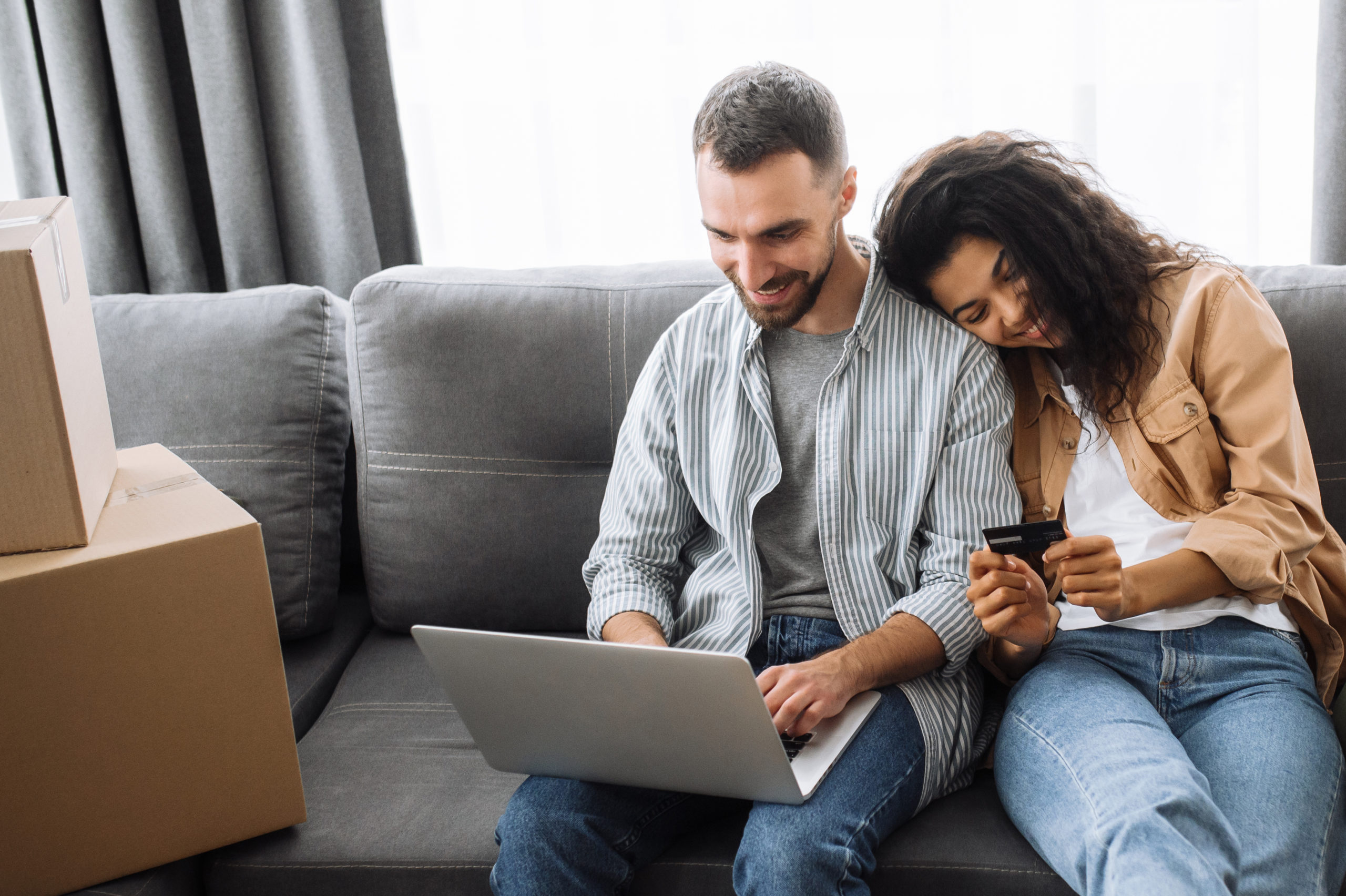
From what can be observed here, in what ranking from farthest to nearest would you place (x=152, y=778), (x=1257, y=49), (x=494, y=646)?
1. (x=1257, y=49)
2. (x=152, y=778)
3. (x=494, y=646)

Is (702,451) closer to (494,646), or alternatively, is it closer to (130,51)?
(494,646)

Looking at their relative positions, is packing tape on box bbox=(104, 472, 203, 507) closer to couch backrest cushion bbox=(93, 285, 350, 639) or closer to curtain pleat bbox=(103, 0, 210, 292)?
couch backrest cushion bbox=(93, 285, 350, 639)

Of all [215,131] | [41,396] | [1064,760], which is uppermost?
[215,131]

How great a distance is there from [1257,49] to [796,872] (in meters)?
1.72

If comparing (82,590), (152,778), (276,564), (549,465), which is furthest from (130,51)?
(152,778)

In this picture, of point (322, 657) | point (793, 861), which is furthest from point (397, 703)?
point (793, 861)

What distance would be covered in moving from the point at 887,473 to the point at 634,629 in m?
0.39

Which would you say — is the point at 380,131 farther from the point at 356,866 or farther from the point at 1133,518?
the point at 1133,518

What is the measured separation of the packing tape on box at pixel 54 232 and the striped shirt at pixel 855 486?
73 cm

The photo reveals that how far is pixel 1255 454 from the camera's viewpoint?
1258mm

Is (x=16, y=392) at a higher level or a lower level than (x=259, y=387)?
higher

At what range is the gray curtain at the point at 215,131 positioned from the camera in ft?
6.39

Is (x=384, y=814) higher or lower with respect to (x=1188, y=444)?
lower

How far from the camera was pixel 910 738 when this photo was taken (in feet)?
3.98
